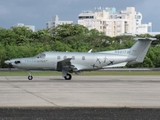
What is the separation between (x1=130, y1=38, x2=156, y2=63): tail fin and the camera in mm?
43500

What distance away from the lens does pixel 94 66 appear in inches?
1693

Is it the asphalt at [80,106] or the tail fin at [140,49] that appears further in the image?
the tail fin at [140,49]

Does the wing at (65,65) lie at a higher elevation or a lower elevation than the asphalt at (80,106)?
higher

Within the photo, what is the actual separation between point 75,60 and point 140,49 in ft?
19.4

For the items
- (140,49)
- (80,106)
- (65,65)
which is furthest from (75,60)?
(80,106)

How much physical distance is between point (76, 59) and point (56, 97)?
1949 centimetres

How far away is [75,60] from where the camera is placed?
140 ft

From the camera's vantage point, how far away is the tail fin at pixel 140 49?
4350 cm

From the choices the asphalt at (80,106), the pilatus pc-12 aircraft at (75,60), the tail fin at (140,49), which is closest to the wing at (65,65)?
the pilatus pc-12 aircraft at (75,60)

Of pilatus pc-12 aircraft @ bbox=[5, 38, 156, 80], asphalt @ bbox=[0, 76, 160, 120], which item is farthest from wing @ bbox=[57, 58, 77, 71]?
asphalt @ bbox=[0, 76, 160, 120]

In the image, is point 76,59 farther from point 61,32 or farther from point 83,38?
point 61,32

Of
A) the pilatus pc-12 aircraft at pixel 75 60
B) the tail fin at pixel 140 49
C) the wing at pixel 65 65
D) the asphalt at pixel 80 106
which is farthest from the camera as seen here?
the tail fin at pixel 140 49

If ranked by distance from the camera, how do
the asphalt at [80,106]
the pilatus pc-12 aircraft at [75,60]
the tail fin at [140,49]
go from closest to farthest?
the asphalt at [80,106] < the pilatus pc-12 aircraft at [75,60] < the tail fin at [140,49]

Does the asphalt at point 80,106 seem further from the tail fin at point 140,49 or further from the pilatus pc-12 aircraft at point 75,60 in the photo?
the tail fin at point 140,49
